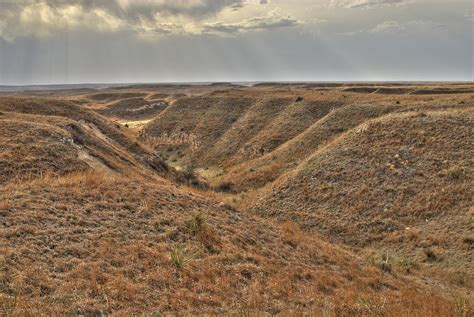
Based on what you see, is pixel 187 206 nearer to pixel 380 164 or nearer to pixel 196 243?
pixel 196 243

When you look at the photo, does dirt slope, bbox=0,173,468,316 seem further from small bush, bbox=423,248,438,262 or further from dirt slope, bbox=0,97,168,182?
small bush, bbox=423,248,438,262

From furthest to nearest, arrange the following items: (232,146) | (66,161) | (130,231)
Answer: (232,146) → (66,161) → (130,231)

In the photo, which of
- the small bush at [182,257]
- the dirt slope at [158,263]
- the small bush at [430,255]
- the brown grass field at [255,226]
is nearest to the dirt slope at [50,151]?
the brown grass field at [255,226]

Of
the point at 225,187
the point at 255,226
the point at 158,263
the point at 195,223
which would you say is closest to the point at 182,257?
the point at 158,263

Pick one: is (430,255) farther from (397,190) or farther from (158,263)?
(158,263)

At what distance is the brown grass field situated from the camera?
9.04m

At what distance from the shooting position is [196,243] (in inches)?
507

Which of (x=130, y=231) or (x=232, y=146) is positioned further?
(x=232, y=146)

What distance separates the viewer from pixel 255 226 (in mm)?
17062

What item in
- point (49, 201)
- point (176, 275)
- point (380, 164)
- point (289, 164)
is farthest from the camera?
point (289, 164)

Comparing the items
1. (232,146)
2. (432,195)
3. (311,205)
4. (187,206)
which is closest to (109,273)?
(187,206)

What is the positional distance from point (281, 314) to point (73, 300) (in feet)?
16.5

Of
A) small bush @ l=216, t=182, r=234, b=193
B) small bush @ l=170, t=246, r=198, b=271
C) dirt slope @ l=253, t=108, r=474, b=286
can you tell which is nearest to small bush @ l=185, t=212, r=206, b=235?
small bush @ l=170, t=246, r=198, b=271

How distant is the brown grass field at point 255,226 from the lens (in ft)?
29.7
